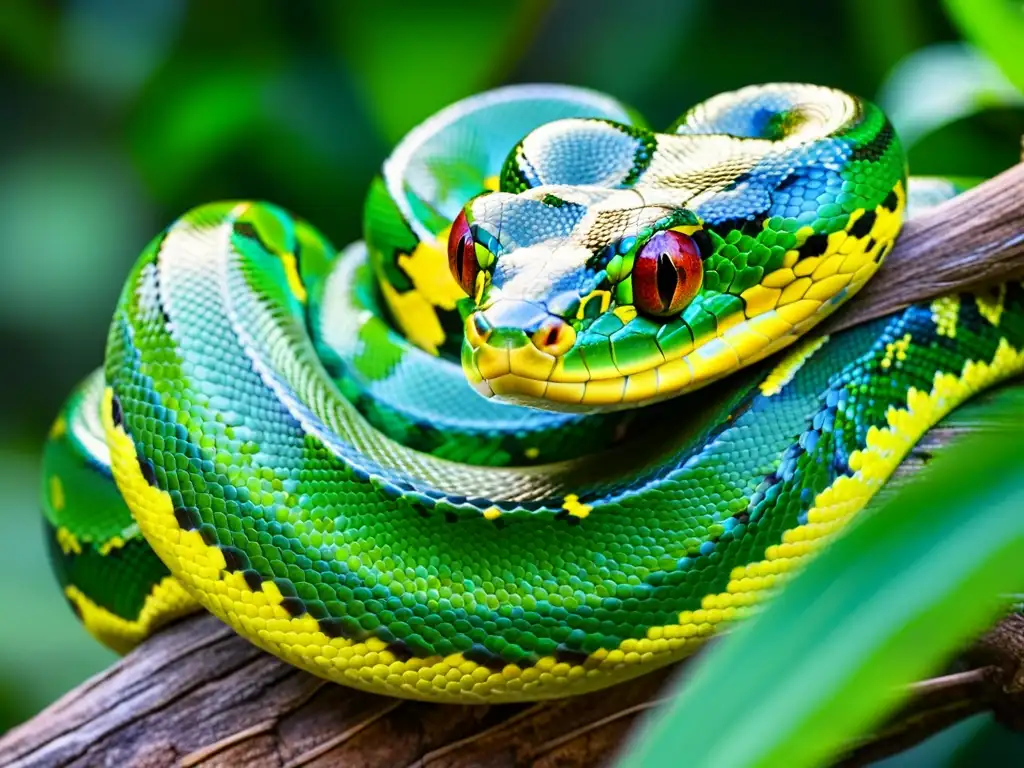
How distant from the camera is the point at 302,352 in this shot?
1859 millimetres

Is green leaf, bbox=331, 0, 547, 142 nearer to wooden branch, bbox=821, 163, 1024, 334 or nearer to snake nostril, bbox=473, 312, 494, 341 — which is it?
wooden branch, bbox=821, 163, 1024, 334

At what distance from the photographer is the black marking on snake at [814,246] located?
1.52 meters

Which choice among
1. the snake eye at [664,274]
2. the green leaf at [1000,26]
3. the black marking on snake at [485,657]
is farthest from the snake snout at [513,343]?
the green leaf at [1000,26]

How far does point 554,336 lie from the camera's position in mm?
1329

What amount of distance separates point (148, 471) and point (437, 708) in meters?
0.61

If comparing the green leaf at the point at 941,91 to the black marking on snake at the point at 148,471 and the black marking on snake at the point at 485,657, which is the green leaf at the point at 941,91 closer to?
the black marking on snake at the point at 485,657

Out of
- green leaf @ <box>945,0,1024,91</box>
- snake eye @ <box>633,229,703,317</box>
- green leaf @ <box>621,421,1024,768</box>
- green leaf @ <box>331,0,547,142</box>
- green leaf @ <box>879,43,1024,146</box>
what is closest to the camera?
green leaf @ <box>621,421,1024,768</box>

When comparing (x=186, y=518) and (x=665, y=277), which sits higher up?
(x=665, y=277)

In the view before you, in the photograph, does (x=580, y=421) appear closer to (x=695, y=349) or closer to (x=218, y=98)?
(x=695, y=349)

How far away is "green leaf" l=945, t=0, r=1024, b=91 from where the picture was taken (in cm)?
211

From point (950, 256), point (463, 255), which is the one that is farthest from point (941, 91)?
point (463, 255)

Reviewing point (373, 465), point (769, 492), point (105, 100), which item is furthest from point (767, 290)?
point (105, 100)

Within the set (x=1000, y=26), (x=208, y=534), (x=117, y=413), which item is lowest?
(x=208, y=534)

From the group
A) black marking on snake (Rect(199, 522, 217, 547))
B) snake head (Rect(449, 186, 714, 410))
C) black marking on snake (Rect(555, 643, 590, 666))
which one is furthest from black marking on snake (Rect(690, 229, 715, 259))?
black marking on snake (Rect(199, 522, 217, 547))
